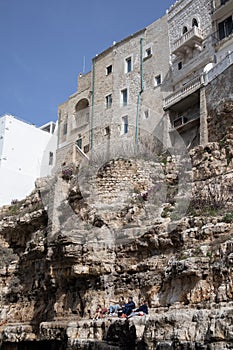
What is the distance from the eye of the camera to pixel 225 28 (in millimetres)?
24094

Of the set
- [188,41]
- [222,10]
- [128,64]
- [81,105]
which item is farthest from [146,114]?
[81,105]

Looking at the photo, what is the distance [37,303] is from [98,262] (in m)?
5.20

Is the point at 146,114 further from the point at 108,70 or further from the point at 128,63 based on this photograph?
the point at 108,70

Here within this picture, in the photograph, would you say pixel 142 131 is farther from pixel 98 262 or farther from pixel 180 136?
pixel 98 262

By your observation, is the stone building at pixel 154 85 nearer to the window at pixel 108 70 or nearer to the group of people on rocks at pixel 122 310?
the window at pixel 108 70

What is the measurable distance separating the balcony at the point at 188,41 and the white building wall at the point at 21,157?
14757mm

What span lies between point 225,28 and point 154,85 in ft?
20.0

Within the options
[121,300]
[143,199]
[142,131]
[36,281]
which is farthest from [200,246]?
[142,131]

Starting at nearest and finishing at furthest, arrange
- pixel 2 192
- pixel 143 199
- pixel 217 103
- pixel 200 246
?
pixel 200 246 < pixel 143 199 < pixel 217 103 < pixel 2 192

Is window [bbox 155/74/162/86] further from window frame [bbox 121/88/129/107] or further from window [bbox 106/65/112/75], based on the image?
window [bbox 106/65/112/75]

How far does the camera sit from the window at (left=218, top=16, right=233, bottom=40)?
77.9 feet

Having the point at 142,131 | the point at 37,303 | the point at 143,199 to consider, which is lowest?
the point at 37,303

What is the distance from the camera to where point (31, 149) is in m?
36.2

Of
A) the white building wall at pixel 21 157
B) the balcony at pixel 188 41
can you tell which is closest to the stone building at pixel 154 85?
the balcony at pixel 188 41
